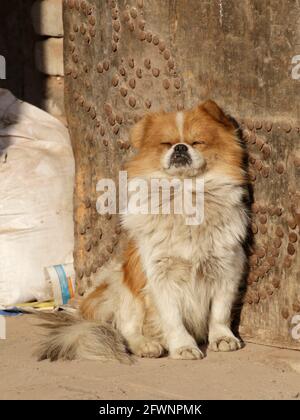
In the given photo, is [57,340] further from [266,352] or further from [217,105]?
[217,105]

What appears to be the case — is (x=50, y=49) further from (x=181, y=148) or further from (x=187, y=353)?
(x=187, y=353)

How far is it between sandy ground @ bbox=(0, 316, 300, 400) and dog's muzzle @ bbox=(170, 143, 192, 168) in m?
1.05

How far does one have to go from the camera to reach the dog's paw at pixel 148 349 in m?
4.64

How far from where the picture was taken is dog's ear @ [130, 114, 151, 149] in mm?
4832

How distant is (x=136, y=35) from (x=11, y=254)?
1709 millimetres

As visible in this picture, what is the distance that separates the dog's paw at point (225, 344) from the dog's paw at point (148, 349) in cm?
29

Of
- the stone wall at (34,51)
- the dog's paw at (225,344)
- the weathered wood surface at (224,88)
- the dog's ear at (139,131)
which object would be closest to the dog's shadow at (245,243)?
the weathered wood surface at (224,88)

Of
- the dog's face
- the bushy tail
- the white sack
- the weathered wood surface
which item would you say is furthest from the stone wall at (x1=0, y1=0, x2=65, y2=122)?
the bushy tail

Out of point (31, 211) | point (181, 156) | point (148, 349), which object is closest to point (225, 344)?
point (148, 349)

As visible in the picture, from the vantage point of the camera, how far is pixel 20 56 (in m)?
7.21

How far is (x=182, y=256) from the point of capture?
15.2 feet

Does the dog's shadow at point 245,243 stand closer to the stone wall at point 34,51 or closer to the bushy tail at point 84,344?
the bushy tail at point 84,344
